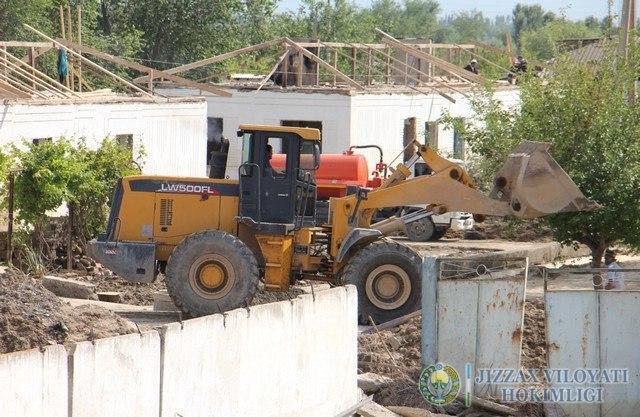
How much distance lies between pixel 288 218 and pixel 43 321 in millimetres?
5852

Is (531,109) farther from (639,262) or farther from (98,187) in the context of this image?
(98,187)

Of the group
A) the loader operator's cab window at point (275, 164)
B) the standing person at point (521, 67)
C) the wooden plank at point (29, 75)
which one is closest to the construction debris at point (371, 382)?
the loader operator's cab window at point (275, 164)

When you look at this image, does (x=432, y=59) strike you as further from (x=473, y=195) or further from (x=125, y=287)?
(x=473, y=195)

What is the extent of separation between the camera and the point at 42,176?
2258 centimetres

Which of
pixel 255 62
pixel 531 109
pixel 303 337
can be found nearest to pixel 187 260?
pixel 303 337

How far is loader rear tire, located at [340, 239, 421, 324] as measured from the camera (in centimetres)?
1911

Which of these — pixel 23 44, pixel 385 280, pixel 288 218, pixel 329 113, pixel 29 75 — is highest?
pixel 23 44

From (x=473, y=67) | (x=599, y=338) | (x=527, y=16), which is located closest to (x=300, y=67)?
(x=473, y=67)

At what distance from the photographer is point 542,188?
63.6ft

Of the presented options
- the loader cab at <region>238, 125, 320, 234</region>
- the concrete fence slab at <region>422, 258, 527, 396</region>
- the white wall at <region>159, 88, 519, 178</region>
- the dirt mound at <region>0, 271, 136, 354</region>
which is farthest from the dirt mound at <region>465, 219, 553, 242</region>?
the dirt mound at <region>0, 271, 136, 354</region>

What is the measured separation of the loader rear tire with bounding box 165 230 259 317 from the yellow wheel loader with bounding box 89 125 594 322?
0.02m

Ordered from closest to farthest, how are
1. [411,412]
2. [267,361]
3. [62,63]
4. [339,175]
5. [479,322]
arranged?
[267,361], [411,412], [479,322], [339,175], [62,63]

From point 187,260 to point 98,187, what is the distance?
17.9ft

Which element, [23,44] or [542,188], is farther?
[23,44]
